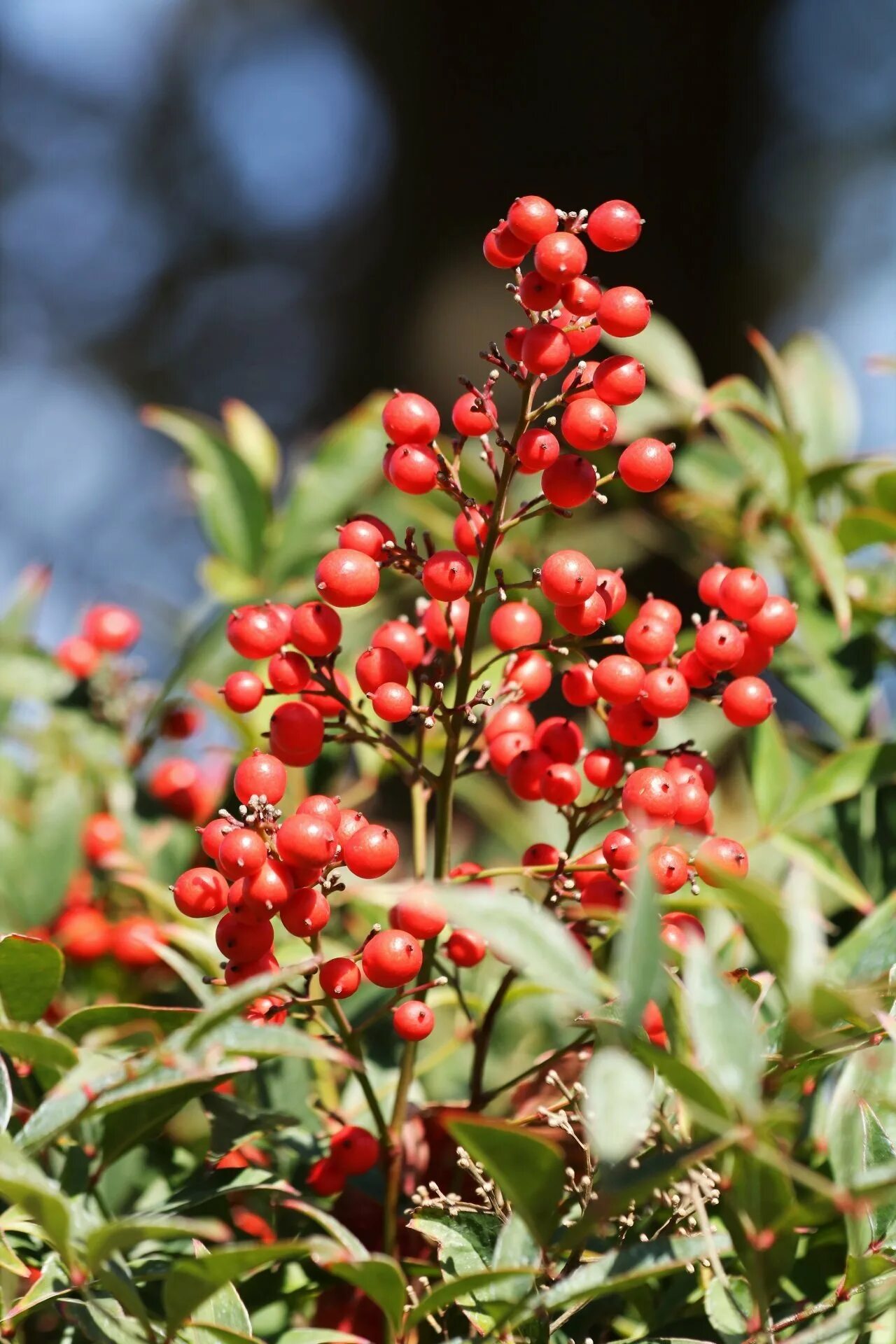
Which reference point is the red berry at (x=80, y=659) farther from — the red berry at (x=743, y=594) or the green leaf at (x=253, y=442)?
the red berry at (x=743, y=594)

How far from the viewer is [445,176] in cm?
247

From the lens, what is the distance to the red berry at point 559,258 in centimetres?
51

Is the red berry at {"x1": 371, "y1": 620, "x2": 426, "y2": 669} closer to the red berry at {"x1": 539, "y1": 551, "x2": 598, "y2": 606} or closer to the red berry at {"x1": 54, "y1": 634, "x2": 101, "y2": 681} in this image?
the red berry at {"x1": 539, "y1": 551, "x2": 598, "y2": 606}

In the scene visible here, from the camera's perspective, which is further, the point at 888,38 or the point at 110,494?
the point at 110,494

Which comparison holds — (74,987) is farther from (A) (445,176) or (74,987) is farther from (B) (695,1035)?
(A) (445,176)

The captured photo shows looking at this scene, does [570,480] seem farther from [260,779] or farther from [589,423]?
[260,779]

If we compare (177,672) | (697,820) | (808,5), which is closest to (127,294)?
(808,5)

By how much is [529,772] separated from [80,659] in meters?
0.57

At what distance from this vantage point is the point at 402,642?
62 cm

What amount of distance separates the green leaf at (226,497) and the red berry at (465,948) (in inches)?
21.0

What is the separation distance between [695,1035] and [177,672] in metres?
0.63

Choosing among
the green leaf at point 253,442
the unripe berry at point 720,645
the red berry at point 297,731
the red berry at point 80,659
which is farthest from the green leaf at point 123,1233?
the green leaf at point 253,442

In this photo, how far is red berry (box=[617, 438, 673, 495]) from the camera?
573 millimetres

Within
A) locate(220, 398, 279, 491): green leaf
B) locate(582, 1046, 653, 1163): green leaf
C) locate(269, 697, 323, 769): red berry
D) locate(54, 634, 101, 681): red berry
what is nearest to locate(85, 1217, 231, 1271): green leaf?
locate(582, 1046, 653, 1163): green leaf
